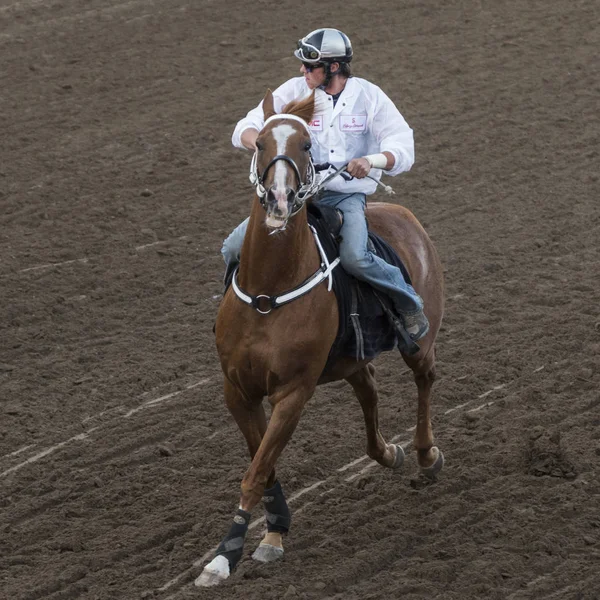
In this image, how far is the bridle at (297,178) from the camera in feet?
18.7

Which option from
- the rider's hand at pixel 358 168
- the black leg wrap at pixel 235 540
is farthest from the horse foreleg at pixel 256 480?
the rider's hand at pixel 358 168

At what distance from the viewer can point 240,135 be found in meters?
6.34

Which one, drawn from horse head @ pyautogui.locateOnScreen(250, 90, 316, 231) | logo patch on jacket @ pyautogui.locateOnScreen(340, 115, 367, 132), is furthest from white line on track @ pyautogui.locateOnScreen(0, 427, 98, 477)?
logo patch on jacket @ pyautogui.locateOnScreen(340, 115, 367, 132)

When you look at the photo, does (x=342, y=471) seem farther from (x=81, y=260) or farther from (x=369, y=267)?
(x=81, y=260)

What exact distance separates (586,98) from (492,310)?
6.21m

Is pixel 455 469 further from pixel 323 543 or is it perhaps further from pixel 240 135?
pixel 240 135

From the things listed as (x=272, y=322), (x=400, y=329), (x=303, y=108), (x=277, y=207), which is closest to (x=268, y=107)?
(x=303, y=108)

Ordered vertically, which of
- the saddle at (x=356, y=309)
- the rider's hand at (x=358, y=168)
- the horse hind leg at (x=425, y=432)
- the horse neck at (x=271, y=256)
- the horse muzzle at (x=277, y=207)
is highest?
the horse muzzle at (x=277, y=207)

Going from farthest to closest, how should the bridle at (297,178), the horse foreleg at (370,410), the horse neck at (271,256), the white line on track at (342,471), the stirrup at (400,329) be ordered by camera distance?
the horse foreleg at (370,410) → the stirrup at (400,329) → the white line on track at (342,471) → the horse neck at (271,256) → the bridle at (297,178)

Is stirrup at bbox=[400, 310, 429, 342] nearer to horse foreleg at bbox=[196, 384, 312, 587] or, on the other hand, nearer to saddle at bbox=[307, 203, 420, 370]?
saddle at bbox=[307, 203, 420, 370]

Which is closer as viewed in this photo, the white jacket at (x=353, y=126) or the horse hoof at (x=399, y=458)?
the white jacket at (x=353, y=126)

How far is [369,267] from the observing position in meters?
6.51

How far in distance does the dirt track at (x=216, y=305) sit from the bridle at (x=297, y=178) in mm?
2144

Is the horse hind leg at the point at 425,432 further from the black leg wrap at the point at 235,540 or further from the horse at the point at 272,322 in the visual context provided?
the black leg wrap at the point at 235,540
